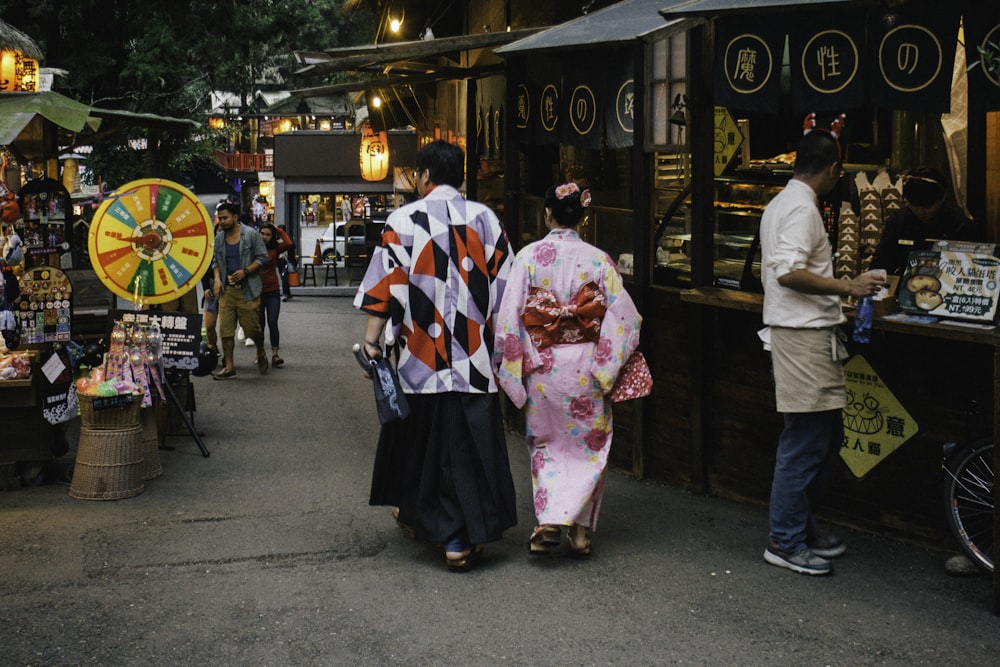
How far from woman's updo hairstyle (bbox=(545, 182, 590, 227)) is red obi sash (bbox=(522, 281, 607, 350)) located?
1.18 ft

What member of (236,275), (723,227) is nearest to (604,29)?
(723,227)

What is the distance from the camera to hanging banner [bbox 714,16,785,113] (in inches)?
245

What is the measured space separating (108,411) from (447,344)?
2773mm

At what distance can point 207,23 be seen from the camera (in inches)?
897

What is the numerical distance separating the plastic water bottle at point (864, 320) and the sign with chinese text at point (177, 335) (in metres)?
4.88

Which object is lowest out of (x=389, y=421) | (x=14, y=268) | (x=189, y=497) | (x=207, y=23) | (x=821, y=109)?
(x=189, y=497)

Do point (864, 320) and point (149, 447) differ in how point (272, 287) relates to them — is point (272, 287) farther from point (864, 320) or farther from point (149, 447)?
point (864, 320)

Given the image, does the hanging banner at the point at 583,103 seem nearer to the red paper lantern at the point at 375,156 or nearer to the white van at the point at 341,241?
the red paper lantern at the point at 375,156

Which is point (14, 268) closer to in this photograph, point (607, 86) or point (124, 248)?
point (124, 248)

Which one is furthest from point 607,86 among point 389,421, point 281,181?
point 281,181

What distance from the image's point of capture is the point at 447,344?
19.1 ft

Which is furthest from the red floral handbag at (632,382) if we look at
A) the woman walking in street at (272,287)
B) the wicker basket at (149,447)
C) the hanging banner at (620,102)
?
the woman walking in street at (272,287)

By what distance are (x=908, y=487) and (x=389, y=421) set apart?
2.76 meters

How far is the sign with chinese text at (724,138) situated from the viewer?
7.19 m
